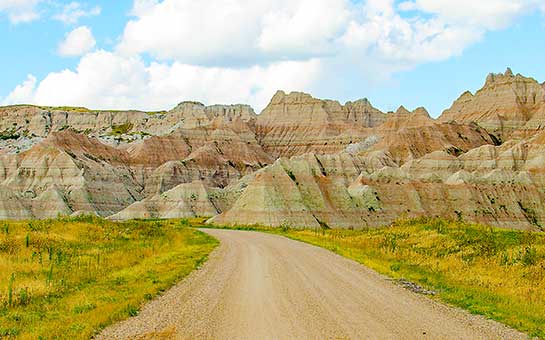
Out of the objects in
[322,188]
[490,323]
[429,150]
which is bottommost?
[490,323]

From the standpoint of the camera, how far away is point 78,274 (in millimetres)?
21844

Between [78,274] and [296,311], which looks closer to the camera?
[296,311]

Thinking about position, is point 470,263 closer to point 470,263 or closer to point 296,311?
point 470,263

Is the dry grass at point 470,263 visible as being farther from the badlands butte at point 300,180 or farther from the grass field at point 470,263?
the badlands butte at point 300,180

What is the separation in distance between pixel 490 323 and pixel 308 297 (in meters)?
4.75

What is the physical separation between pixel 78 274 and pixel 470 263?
1562cm

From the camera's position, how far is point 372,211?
98250mm

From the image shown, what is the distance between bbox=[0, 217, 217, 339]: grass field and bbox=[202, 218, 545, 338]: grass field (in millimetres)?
8223

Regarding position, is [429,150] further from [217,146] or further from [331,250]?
[331,250]

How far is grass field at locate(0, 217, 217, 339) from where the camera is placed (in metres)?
14.2

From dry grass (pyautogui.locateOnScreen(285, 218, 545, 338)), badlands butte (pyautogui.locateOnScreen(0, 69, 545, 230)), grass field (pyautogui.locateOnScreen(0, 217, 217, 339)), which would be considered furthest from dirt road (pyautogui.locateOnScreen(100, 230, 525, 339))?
badlands butte (pyautogui.locateOnScreen(0, 69, 545, 230))

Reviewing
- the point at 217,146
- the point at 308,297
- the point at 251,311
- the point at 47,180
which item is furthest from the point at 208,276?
the point at 217,146

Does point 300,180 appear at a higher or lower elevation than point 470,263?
higher

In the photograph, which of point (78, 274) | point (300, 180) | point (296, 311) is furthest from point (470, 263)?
point (300, 180)
